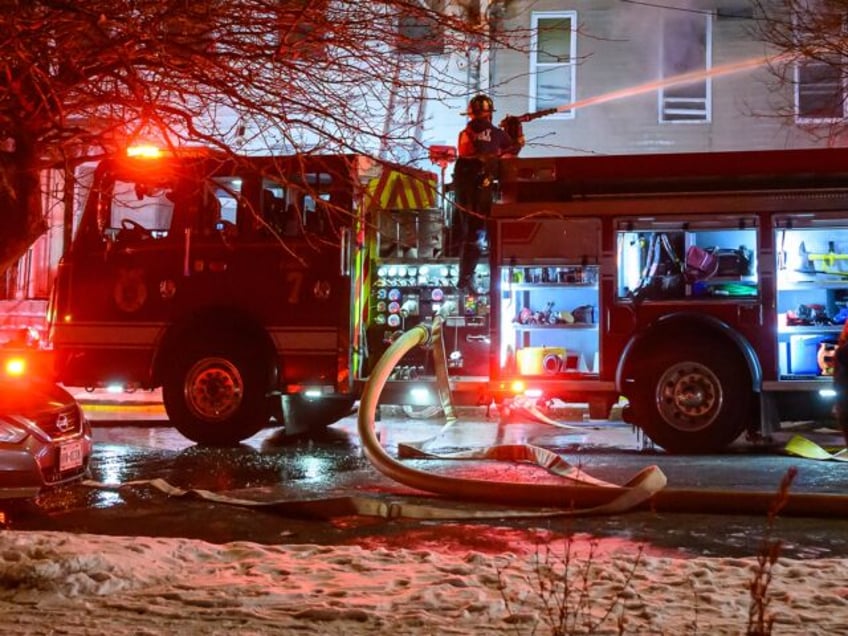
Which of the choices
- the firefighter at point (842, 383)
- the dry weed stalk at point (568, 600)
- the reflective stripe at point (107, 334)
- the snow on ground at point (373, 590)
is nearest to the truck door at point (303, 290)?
the reflective stripe at point (107, 334)

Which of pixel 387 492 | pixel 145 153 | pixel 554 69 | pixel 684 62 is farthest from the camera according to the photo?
pixel 684 62

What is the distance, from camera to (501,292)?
955 cm

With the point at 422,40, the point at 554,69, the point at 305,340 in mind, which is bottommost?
the point at 305,340

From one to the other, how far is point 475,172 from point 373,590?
6.05m

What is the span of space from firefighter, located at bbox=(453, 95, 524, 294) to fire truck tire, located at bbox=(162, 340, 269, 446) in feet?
7.94

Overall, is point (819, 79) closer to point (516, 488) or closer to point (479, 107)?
point (479, 107)

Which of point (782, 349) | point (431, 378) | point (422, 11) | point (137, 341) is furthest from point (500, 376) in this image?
point (422, 11)

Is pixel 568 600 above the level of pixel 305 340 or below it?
below

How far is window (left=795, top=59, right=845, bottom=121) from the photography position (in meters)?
14.5

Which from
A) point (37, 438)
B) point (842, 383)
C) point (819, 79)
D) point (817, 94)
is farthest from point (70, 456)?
point (817, 94)

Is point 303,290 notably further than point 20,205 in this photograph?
Yes

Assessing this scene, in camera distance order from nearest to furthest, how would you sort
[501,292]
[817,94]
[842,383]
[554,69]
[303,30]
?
[303,30] < [842,383] < [501,292] < [817,94] < [554,69]

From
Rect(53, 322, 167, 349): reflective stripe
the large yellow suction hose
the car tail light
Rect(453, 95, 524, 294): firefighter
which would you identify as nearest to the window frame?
Rect(453, 95, 524, 294): firefighter

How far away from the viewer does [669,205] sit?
30.3 ft
